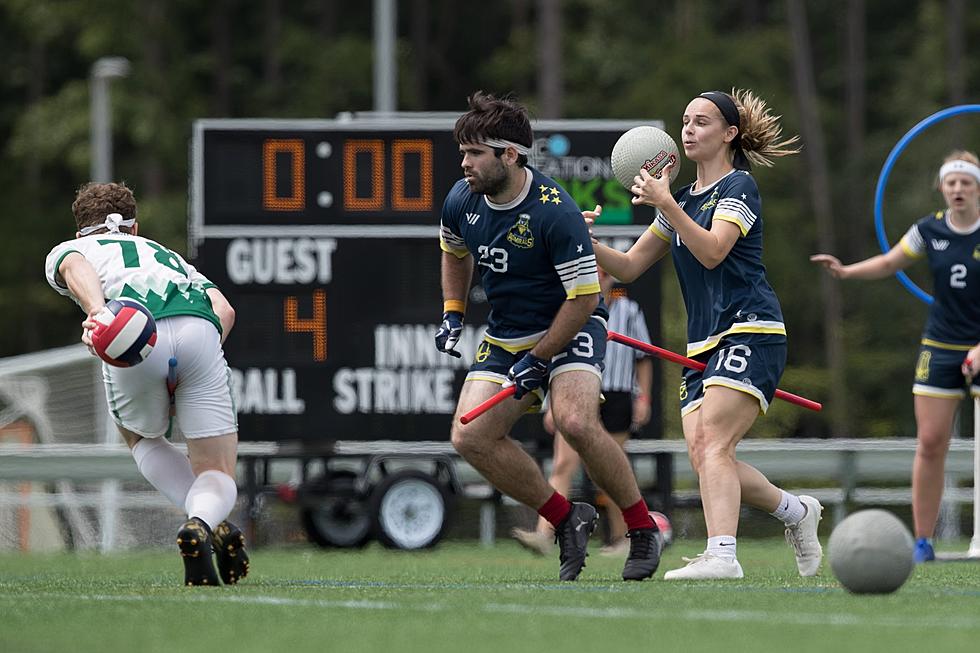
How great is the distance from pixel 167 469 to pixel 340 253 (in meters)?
5.92

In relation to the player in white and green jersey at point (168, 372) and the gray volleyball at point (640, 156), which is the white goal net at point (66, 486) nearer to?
the player in white and green jersey at point (168, 372)

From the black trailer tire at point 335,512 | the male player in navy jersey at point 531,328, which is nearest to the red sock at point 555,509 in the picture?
the male player in navy jersey at point 531,328

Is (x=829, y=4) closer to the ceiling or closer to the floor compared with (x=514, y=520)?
closer to the ceiling

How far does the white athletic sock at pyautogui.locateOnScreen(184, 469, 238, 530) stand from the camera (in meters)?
8.08

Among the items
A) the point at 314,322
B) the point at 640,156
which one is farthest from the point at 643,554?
the point at 314,322

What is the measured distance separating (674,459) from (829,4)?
24266mm

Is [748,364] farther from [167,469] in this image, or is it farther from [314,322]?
[314,322]

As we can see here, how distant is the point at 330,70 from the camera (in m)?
34.2

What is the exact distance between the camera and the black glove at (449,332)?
346 inches

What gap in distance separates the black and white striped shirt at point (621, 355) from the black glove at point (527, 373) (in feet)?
15.3

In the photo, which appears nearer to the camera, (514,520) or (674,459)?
(674,459)

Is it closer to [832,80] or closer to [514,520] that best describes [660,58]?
[832,80]

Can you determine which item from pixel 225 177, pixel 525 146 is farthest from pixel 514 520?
pixel 525 146

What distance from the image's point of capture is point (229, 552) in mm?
8211
